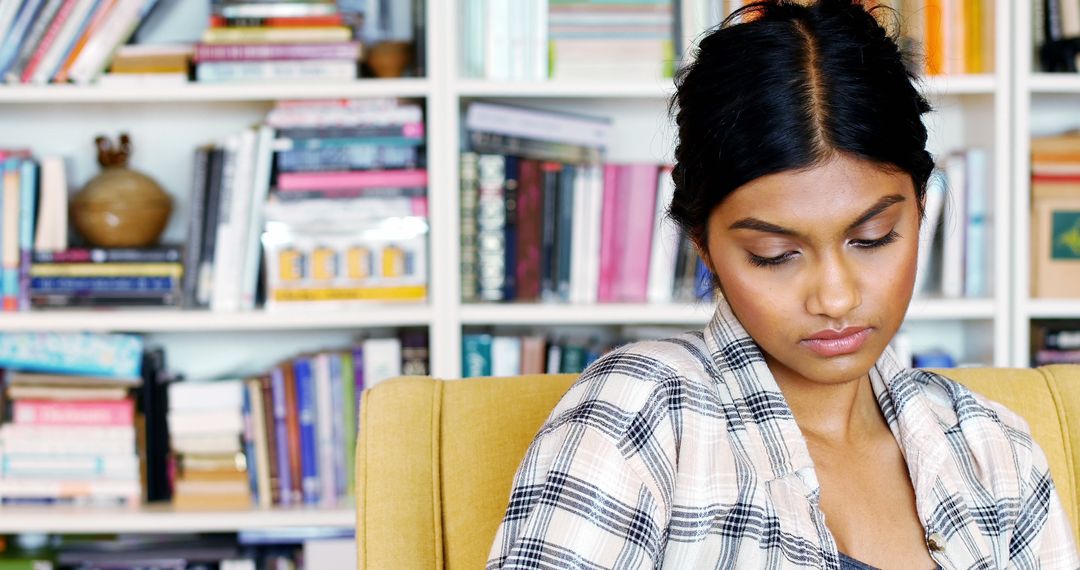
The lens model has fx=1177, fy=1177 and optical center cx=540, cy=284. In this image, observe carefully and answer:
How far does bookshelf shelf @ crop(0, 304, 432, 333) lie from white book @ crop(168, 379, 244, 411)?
11 centimetres

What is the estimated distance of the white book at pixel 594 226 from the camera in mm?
1973

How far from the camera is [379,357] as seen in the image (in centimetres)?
200

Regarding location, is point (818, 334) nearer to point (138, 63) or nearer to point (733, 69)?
point (733, 69)

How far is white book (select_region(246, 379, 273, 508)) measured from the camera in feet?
6.51

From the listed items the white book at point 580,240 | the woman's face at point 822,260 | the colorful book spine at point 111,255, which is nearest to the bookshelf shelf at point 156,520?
the colorful book spine at point 111,255

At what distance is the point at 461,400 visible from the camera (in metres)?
1.09

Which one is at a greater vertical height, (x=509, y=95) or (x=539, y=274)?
(x=509, y=95)

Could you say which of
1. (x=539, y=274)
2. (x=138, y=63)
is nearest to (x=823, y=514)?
(x=539, y=274)

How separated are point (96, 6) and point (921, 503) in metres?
1.56

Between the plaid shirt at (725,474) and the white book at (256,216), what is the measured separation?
45.1 inches

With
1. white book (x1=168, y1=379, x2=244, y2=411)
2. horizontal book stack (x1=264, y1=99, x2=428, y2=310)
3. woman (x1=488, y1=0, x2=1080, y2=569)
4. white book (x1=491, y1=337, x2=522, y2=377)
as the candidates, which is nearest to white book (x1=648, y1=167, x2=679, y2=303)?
white book (x1=491, y1=337, x2=522, y2=377)

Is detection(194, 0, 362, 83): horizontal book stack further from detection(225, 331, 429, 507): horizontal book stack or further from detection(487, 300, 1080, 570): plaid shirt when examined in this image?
detection(487, 300, 1080, 570): plaid shirt

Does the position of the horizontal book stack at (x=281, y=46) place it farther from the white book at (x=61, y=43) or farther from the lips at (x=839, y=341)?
the lips at (x=839, y=341)

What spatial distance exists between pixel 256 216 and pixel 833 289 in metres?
1.28
